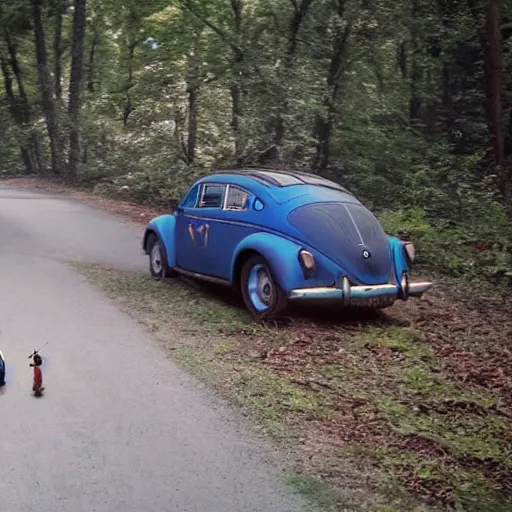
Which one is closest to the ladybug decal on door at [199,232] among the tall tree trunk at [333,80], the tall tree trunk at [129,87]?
the tall tree trunk at [333,80]

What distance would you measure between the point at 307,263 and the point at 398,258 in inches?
54.3

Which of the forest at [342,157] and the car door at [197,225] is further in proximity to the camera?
the car door at [197,225]

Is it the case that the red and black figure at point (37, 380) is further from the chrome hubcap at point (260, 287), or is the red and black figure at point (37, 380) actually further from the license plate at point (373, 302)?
the license plate at point (373, 302)

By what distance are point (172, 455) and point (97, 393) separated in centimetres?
143

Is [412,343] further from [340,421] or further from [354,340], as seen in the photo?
[340,421]

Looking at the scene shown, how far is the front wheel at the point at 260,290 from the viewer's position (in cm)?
848

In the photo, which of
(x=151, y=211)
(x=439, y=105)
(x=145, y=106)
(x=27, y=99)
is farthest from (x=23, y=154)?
(x=439, y=105)

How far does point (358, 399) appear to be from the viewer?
630 centimetres

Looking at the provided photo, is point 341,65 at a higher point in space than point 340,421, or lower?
higher

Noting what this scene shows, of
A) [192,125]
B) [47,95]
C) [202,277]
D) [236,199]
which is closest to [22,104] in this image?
[47,95]

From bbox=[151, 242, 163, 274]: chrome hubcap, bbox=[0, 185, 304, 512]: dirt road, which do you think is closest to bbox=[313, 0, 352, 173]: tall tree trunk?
→ bbox=[151, 242, 163, 274]: chrome hubcap

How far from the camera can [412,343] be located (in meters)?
8.12

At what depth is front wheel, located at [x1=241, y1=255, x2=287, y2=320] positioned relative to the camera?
848 cm

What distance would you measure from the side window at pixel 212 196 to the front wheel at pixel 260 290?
4.06 feet
